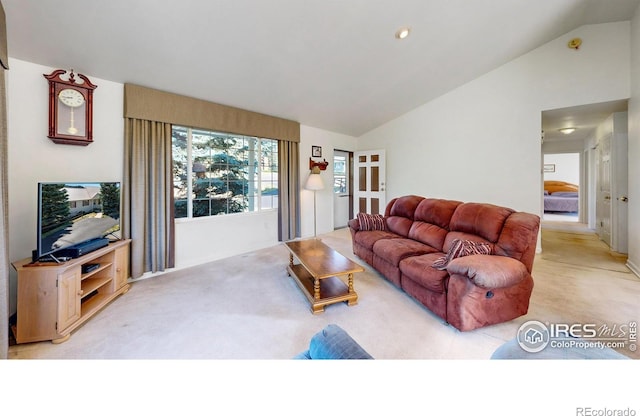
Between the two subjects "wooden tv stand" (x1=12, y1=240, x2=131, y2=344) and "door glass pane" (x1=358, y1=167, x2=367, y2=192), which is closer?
"wooden tv stand" (x1=12, y1=240, x2=131, y2=344)

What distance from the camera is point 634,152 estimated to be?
2932 millimetres

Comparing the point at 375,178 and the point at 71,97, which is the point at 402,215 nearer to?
the point at 375,178

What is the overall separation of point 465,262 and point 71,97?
3751 millimetres

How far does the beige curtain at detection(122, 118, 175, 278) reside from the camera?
271cm

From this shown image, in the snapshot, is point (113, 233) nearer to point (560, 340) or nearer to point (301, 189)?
point (301, 189)

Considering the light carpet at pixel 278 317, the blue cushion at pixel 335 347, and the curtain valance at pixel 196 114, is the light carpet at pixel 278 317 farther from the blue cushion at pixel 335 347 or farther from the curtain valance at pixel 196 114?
the curtain valance at pixel 196 114

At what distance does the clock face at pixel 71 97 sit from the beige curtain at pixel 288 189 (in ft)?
8.41

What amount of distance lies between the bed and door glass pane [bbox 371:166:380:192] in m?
6.22

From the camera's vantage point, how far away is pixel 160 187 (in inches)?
115

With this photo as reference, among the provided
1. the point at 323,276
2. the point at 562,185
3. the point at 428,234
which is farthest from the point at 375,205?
the point at 562,185

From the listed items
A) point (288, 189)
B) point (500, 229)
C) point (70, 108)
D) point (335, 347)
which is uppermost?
point (70, 108)

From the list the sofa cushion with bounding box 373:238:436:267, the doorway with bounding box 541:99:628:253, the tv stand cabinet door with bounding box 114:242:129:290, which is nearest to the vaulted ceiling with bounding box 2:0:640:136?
the doorway with bounding box 541:99:628:253

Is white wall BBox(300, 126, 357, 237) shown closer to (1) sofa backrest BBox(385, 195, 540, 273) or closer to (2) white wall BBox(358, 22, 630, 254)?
(2) white wall BBox(358, 22, 630, 254)

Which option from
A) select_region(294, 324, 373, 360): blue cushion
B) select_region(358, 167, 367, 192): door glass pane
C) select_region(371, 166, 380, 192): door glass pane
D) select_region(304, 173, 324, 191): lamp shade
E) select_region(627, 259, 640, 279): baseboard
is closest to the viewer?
select_region(294, 324, 373, 360): blue cushion
